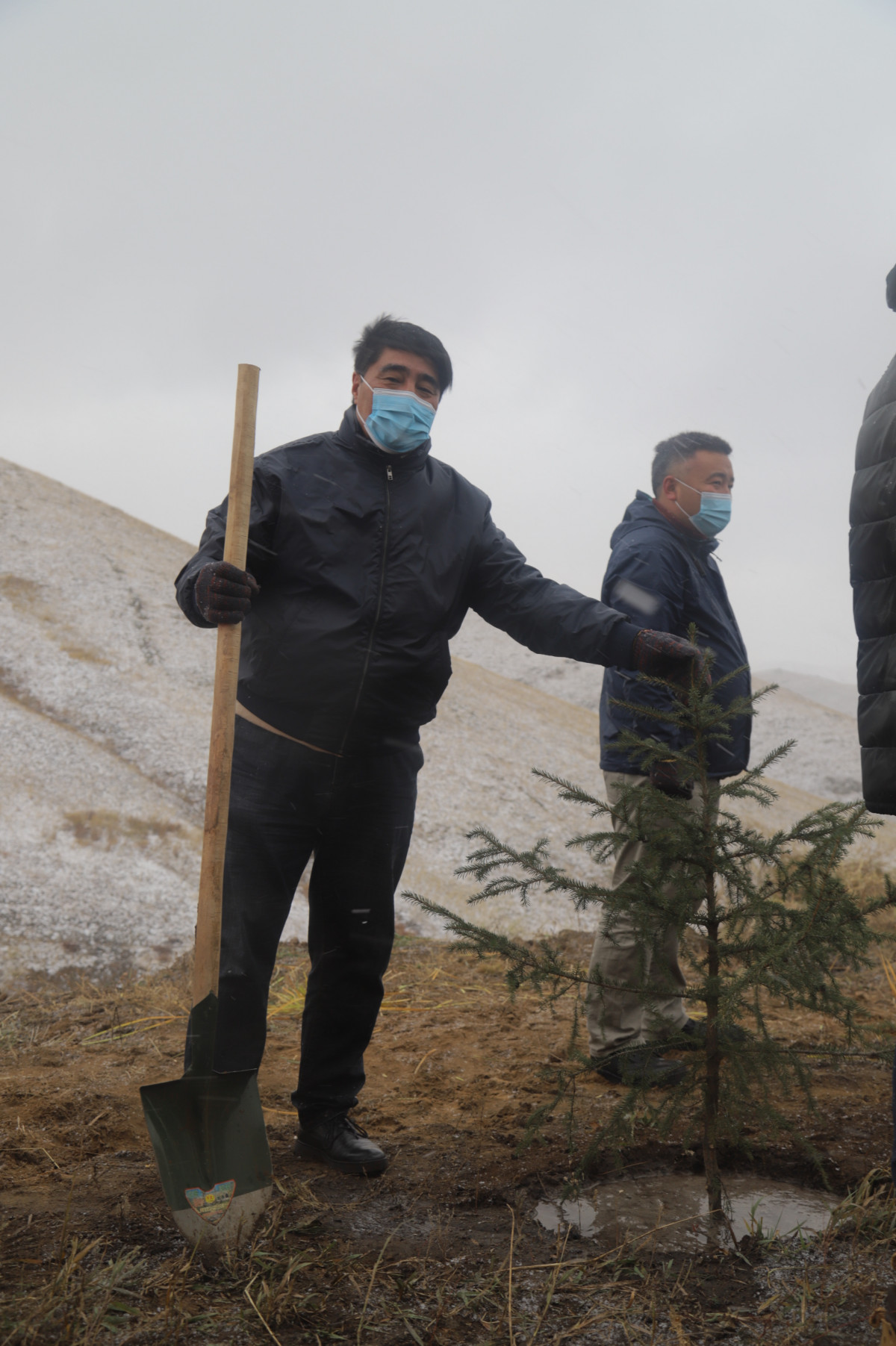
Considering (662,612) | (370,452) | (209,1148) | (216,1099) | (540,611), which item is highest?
(370,452)

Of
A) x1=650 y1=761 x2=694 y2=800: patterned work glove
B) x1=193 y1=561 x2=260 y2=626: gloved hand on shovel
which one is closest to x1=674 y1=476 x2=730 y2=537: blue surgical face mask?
x1=650 y1=761 x2=694 y2=800: patterned work glove

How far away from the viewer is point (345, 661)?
2732 millimetres

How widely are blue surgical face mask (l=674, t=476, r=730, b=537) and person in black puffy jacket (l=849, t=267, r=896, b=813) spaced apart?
1.74m

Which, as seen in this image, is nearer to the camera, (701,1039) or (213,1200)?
(213,1200)

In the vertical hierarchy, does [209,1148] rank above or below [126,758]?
below

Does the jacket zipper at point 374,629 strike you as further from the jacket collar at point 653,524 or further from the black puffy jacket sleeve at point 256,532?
the jacket collar at point 653,524

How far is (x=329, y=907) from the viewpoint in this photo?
2.96m

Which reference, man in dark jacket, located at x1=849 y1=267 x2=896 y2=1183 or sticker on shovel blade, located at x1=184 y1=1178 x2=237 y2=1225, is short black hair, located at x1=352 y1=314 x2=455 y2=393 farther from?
sticker on shovel blade, located at x1=184 y1=1178 x2=237 y2=1225

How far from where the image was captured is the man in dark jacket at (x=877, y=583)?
2.08 metres

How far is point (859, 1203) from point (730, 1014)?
73cm

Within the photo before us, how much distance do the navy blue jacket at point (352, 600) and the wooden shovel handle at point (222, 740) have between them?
120 mm

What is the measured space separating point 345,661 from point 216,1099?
1.24 m

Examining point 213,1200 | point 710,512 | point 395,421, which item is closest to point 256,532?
point 395,421

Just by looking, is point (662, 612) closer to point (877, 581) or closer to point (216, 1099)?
point (877, 581)
